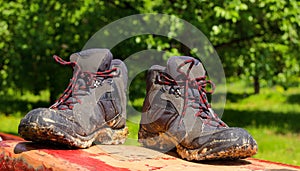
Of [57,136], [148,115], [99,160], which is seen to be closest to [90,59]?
[148,115]

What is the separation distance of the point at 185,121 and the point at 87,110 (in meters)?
0.56

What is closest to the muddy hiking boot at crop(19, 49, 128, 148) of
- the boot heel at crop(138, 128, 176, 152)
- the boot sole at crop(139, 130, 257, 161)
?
the boot heel at crop(138, 128, 176, 152)

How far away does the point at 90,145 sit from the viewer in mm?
2600

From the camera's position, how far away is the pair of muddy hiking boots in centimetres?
230

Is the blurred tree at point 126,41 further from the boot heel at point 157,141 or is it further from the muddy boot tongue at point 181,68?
the muddy boot tongue at point 181,68

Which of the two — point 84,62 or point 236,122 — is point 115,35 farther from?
point 84,62

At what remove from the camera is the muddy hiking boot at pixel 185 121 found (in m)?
2.28

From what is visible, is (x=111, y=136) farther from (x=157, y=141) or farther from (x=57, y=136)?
(x=57, y=136)

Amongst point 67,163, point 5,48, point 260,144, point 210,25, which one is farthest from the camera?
point 5,48

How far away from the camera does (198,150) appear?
7.72 feet

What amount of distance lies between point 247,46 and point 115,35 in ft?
9.39

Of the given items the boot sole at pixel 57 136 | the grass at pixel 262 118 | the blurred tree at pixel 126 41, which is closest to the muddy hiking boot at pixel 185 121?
the boot sole at pixel 57 136

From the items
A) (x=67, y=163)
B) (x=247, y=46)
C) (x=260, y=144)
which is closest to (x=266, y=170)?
(x=67, y=163)

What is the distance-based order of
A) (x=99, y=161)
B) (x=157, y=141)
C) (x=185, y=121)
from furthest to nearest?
(x=157, y=141) → (x=185, y=121) → (x=99, y=161)
